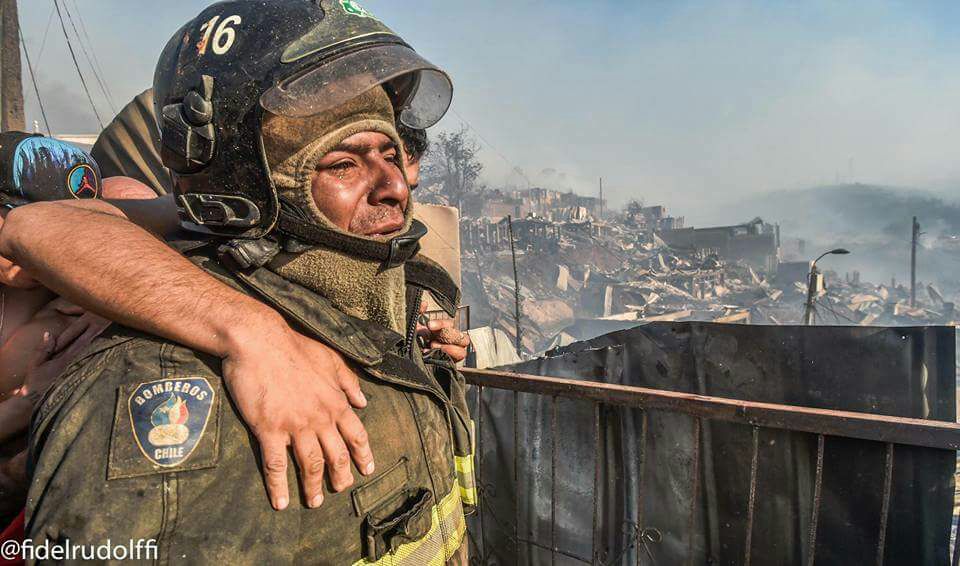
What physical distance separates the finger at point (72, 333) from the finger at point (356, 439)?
1.43 meters

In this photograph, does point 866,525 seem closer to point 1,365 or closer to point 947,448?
point 947,448

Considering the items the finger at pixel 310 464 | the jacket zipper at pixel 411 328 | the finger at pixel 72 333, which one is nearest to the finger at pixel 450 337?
the jacket zipper at pixel 411 328

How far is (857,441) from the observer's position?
8.63 feet

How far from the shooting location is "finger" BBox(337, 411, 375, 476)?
1245 millimetres

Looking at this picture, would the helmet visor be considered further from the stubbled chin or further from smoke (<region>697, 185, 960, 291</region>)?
smoke (<region>697, 185, 960, 291</region>)

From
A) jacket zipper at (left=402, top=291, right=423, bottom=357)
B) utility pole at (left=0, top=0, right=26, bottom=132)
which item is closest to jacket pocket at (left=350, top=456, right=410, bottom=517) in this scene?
jacket zipper at (left=402, top=291, right=423, bottom=357)

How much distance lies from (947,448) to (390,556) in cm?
233

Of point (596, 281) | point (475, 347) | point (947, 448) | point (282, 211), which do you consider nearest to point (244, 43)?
point (282, 211)

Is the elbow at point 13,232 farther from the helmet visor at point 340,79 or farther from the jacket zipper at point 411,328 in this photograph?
the jacket zipper at point 411,328

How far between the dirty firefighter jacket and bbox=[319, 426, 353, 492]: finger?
0.08 m

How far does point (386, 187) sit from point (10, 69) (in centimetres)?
1306

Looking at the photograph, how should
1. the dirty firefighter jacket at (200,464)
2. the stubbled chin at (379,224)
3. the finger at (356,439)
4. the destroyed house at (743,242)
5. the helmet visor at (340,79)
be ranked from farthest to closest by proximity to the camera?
the destroyed house at (743,242), the stubbled chin at (379,224), the helmet visor at (340,79), the finger at (356,439), the dirty firefighter jacket at (200,464)

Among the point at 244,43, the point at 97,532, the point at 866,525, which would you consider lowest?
the point at 866,525

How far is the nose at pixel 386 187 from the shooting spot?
1524mm
